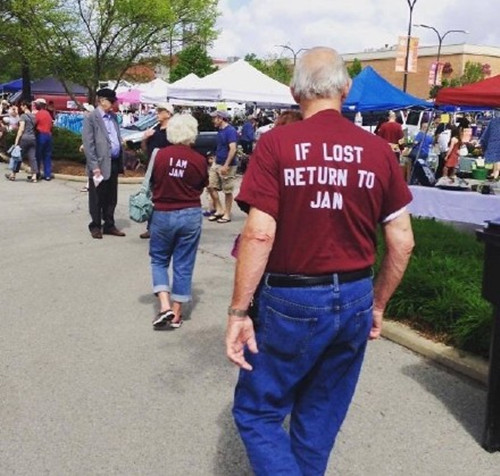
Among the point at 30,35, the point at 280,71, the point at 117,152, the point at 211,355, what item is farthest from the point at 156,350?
the point at 280,71

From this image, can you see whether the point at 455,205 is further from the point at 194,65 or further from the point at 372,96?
the point at 194,65

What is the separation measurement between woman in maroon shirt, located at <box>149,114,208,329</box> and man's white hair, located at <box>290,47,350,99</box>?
275 centimetres

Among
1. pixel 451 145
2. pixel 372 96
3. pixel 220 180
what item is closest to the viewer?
pixel 220 180

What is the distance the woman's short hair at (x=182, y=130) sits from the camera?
5.12 m

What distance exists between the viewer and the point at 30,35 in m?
22.4

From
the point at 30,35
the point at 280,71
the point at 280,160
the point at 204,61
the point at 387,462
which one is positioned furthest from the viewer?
Result: the point at 280,71

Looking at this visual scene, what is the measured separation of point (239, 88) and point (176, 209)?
39.2 ft

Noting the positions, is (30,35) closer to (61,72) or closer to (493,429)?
(61,72)

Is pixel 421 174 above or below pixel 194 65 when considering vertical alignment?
below

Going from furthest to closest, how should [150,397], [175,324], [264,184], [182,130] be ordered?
1. [175,324]
2. [182,130]
3. [150,397]
4. [264,184]

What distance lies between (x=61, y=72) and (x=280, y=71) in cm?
5240

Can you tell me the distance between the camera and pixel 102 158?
8.47 meters

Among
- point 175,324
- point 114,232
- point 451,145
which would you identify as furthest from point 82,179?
point 175,324

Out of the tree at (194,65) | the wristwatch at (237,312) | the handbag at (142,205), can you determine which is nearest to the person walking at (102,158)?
the handbag at (142,205)
